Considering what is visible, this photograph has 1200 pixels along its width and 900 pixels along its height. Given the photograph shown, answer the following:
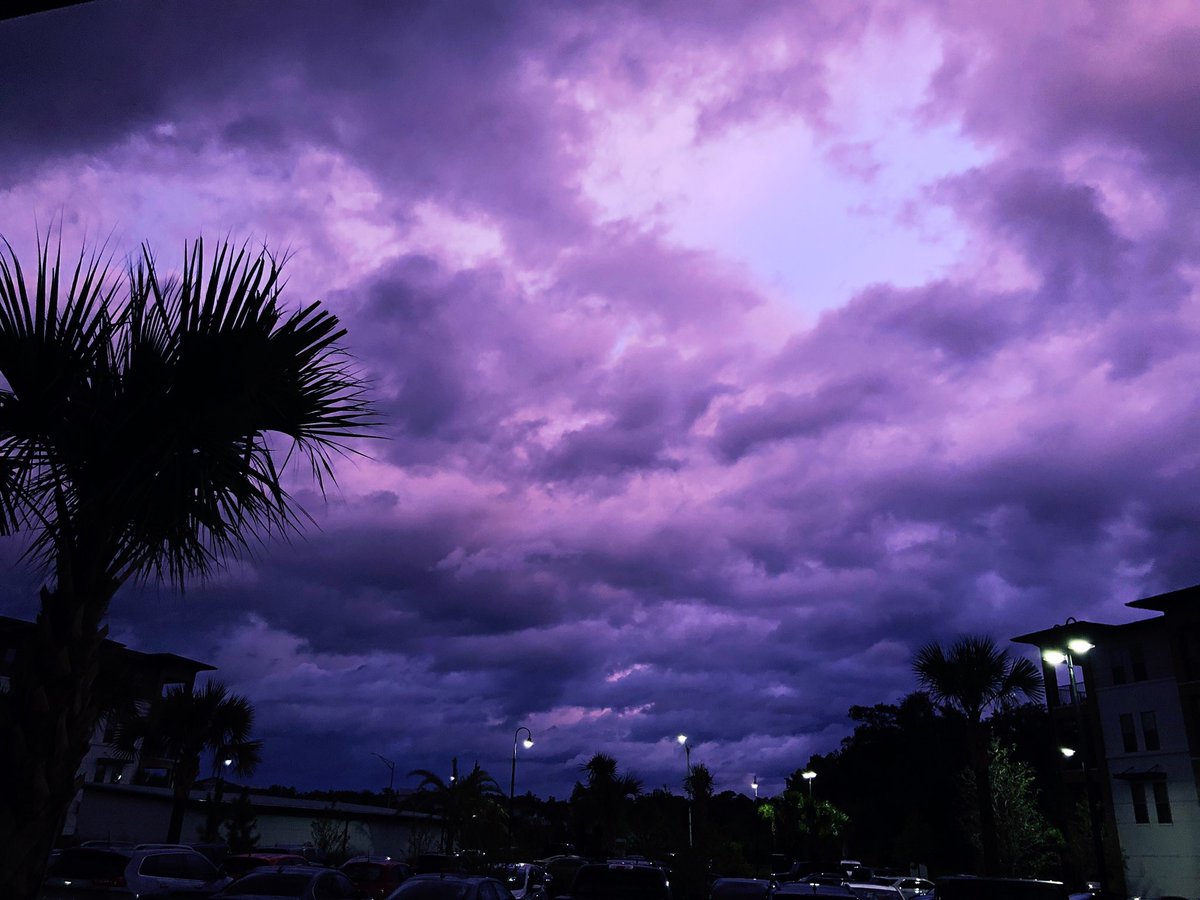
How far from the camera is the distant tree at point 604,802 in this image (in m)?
61.9

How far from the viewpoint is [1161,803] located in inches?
1861

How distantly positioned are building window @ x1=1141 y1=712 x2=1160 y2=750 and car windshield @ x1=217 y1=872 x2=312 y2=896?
161ft

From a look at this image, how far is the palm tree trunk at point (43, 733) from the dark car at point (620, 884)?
10002 millimetres

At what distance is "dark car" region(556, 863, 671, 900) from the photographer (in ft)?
49.0

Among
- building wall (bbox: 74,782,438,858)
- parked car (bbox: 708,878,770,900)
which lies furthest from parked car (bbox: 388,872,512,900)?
building wall (bbox: 74,782,438,858)

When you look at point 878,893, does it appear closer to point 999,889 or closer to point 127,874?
point 999,889

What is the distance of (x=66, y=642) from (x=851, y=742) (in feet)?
294

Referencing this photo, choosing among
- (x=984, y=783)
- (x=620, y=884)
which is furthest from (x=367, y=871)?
(x=984, y=783)

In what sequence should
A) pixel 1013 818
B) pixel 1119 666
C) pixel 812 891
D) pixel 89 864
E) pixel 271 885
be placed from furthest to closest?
1. pixel 1119 666
2. pixel 1013 818
3. pixel 89 864
4. pixel 271 885
5. pixel 812 891

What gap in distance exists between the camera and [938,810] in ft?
234

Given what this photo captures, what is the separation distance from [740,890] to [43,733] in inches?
540

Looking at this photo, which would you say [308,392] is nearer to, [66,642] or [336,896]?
[66,642]

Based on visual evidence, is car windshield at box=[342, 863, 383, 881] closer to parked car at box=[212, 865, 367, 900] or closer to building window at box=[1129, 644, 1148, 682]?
parked car at box=[212, 865, 367, 900]

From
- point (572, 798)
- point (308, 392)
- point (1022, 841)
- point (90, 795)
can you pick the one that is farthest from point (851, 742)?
point (308, 392)
